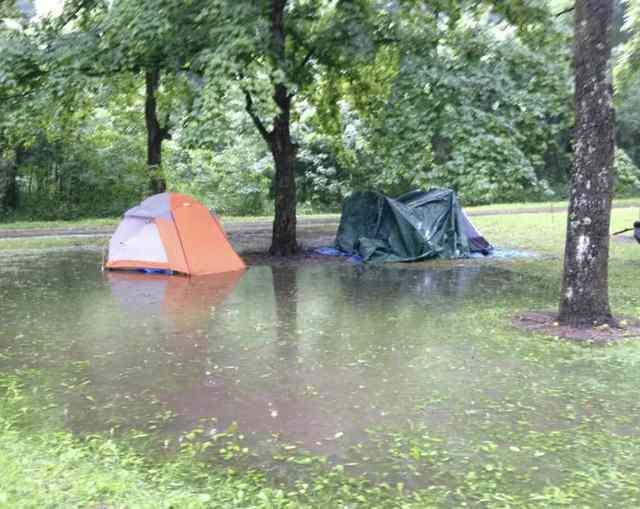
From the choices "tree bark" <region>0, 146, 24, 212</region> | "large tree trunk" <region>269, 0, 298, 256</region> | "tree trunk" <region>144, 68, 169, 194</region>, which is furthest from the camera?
"tree bark" <region>0, 146, 24, 212</region>

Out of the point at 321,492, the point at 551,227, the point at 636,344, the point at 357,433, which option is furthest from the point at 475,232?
the point at 321,492

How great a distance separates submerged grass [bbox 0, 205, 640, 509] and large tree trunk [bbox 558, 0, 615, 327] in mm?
1232

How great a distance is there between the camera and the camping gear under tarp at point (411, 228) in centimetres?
1454

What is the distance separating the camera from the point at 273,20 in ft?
41.8

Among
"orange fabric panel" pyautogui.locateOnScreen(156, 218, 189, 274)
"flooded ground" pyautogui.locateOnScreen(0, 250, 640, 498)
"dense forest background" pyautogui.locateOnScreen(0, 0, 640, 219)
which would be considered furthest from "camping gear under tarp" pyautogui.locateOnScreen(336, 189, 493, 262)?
"orange fabric panel" pyautogui.locateOnScreen(156, 218, 189, 274)

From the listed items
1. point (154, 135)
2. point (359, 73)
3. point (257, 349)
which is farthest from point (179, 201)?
point (154, 135)

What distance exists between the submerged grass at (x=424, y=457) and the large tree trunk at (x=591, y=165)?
48.5 inches

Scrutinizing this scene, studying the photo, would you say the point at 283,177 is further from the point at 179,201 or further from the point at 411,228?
the point at 411,228

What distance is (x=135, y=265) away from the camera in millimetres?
12727

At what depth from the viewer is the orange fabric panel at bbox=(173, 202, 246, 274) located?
12.5 m

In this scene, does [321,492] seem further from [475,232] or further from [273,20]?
[475,232]

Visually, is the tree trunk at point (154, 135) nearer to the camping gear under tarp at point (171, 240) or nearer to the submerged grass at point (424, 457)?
the camping gear under tarp at point (171, 240)

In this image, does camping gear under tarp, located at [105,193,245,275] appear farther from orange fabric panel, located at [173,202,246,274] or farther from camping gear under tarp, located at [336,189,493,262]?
camping gear under tarp, located at [336,189,493,262]

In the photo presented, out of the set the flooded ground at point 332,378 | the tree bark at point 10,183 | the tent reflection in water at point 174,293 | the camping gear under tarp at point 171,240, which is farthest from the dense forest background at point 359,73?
the tree bark at point 10,183
